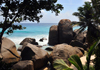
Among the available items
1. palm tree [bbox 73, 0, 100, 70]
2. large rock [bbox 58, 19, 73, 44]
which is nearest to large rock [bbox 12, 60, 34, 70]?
palm tree [bbox 73, 0, 100, 70]

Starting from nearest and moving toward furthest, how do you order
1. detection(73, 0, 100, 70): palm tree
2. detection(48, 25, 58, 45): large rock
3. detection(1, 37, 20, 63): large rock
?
detection(1, 37, 20, 63): large rock
detection(73, 0, 100, 70): palm tree
detection(48, 25, 58, 45): large rock

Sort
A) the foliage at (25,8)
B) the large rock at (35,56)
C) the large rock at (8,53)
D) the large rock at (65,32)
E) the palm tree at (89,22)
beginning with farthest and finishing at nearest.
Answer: the large rock at (65,32) → the palm tree at (89,22) → the large rock at (35,56) → the large rock at (8,53) → the foliage at (25,8)

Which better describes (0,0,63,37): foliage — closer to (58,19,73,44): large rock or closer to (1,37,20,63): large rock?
(1,37,20,63): large rock

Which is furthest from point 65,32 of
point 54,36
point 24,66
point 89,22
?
point 24,66

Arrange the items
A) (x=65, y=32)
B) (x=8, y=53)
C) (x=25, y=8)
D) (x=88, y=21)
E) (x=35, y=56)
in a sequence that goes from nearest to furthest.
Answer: (x=25, y=8), (x=8, y=53), (x=35, y=56), (x=88, y=21), (x=65, y=32)

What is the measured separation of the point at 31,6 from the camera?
6.18 meters

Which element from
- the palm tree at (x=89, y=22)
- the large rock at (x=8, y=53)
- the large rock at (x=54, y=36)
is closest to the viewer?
the large rock at (x=8, y=53)

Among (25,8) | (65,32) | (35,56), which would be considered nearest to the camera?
(25,8)

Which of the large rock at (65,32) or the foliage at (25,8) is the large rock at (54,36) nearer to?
the large rock at (65,32)

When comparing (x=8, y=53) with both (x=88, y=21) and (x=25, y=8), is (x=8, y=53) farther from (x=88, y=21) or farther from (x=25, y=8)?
(x=88, y=21)

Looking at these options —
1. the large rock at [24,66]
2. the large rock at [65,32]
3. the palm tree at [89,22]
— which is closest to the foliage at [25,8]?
the large rock at [24,66]

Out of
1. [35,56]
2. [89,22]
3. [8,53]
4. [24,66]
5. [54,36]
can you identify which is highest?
[89,22]

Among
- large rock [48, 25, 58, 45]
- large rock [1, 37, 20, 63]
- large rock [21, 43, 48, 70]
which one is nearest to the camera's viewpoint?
large rock [1, 37, 20, 63]

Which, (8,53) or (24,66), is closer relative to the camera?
(24,66)
